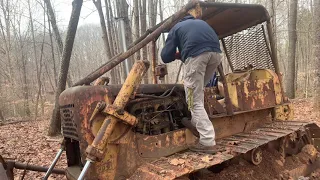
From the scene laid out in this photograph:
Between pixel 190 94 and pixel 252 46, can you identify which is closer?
pixel 190 94

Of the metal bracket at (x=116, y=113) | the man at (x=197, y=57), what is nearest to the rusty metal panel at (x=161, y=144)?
the man at (x=197, y=57)

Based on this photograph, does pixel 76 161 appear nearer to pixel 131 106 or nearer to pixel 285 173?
pixel 131 106

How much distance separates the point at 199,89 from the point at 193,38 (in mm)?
628

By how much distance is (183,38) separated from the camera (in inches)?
138

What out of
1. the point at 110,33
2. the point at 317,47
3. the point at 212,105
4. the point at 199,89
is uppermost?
the point at 110,33

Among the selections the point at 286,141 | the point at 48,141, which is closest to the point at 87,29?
Answer: the point at 48,141

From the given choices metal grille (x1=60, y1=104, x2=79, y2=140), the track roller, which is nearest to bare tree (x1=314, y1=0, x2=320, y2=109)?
the track roller

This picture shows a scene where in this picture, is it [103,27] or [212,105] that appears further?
[103,27]

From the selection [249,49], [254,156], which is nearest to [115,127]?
[254,156]

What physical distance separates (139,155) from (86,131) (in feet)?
2.32

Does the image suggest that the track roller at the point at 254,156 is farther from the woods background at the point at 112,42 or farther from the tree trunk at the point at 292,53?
the tree trunk at the point at 292,53

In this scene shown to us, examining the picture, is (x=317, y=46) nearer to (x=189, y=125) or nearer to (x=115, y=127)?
(x=189, y=125)

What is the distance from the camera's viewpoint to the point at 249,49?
563 centimetres

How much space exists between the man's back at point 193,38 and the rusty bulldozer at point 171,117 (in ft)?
0.60
